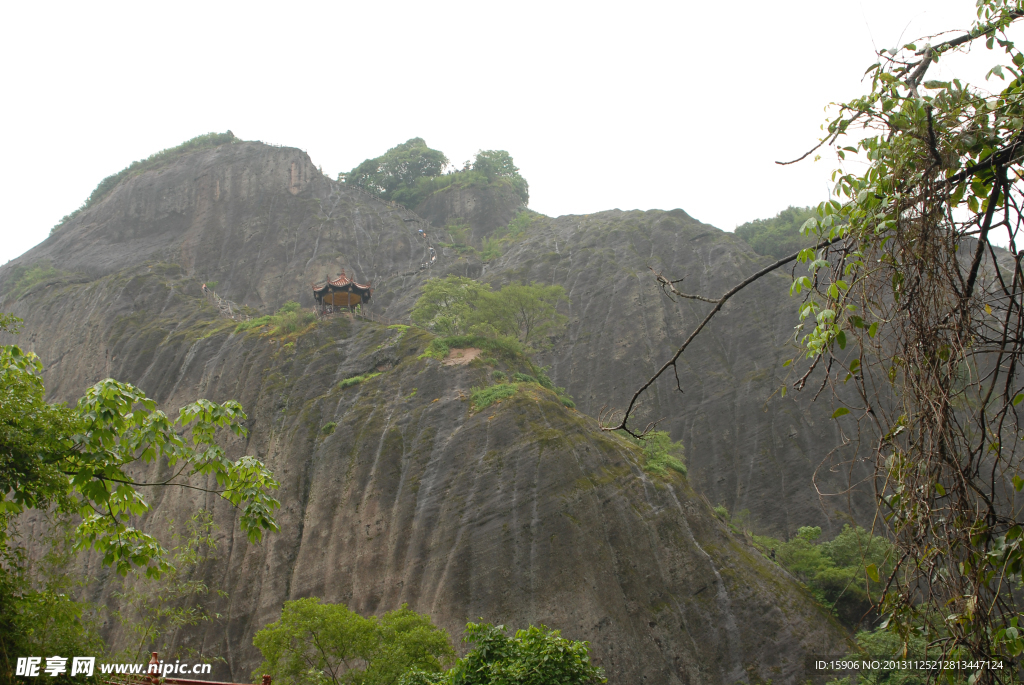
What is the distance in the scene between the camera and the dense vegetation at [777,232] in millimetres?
54406

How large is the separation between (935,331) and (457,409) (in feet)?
85.1

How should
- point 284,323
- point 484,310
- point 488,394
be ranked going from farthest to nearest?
point 484,310
point 284,323
point 488,394

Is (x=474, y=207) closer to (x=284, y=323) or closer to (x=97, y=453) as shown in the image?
(x=284, y=323)

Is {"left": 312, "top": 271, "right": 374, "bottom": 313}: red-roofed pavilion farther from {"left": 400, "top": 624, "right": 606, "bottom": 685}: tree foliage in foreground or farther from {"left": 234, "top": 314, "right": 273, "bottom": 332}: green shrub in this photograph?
{"left": 400, "top": 624, "right": 606, "bottom": 685}: tree foliage in foreground

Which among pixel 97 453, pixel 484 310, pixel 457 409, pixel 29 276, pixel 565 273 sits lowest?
pixel 97 453

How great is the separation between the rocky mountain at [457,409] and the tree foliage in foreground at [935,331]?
2.80 feet

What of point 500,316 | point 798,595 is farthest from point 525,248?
point 798,595

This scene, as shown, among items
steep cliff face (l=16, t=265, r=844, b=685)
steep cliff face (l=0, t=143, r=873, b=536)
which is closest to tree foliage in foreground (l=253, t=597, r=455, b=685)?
steep cliff face (l=16, t=265, r=844, b=685)

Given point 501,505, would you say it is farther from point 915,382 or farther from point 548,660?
point 915,382

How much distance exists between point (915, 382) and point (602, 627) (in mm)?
19534

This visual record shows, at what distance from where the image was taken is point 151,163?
6175 cm

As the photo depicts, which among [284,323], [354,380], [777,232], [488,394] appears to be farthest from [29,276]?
[777,232]

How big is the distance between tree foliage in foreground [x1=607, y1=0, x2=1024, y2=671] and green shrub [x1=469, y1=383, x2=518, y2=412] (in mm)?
24525

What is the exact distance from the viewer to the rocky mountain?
22.5m
